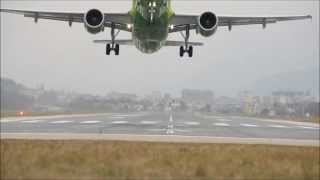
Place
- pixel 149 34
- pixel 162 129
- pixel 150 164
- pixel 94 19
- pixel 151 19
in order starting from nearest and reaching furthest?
pixel 150 164 → pixel 151 19 → pixel 94 19 → pixel 149 34 → pixel 162 129

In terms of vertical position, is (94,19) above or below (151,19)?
above

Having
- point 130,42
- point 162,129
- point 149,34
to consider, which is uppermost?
point 130,42

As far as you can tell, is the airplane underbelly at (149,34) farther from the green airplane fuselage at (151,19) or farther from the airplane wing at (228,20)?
the airplane wing at (228,20)

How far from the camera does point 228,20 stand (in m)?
37.7

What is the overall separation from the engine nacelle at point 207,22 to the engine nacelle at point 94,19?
5801 millimetres

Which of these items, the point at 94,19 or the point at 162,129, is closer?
the point at 94,19

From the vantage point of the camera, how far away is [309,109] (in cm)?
18150

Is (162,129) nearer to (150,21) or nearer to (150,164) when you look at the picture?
(150,21)

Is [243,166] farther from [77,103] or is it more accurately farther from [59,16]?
[77,103]

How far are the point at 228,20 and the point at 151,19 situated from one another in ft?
27.8

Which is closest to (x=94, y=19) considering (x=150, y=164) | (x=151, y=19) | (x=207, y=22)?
(x=151, y=19)

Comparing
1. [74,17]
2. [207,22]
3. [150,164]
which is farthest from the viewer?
[74,17]

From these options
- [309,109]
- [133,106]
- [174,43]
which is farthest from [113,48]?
[309,109]

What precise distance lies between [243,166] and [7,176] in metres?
7.77
